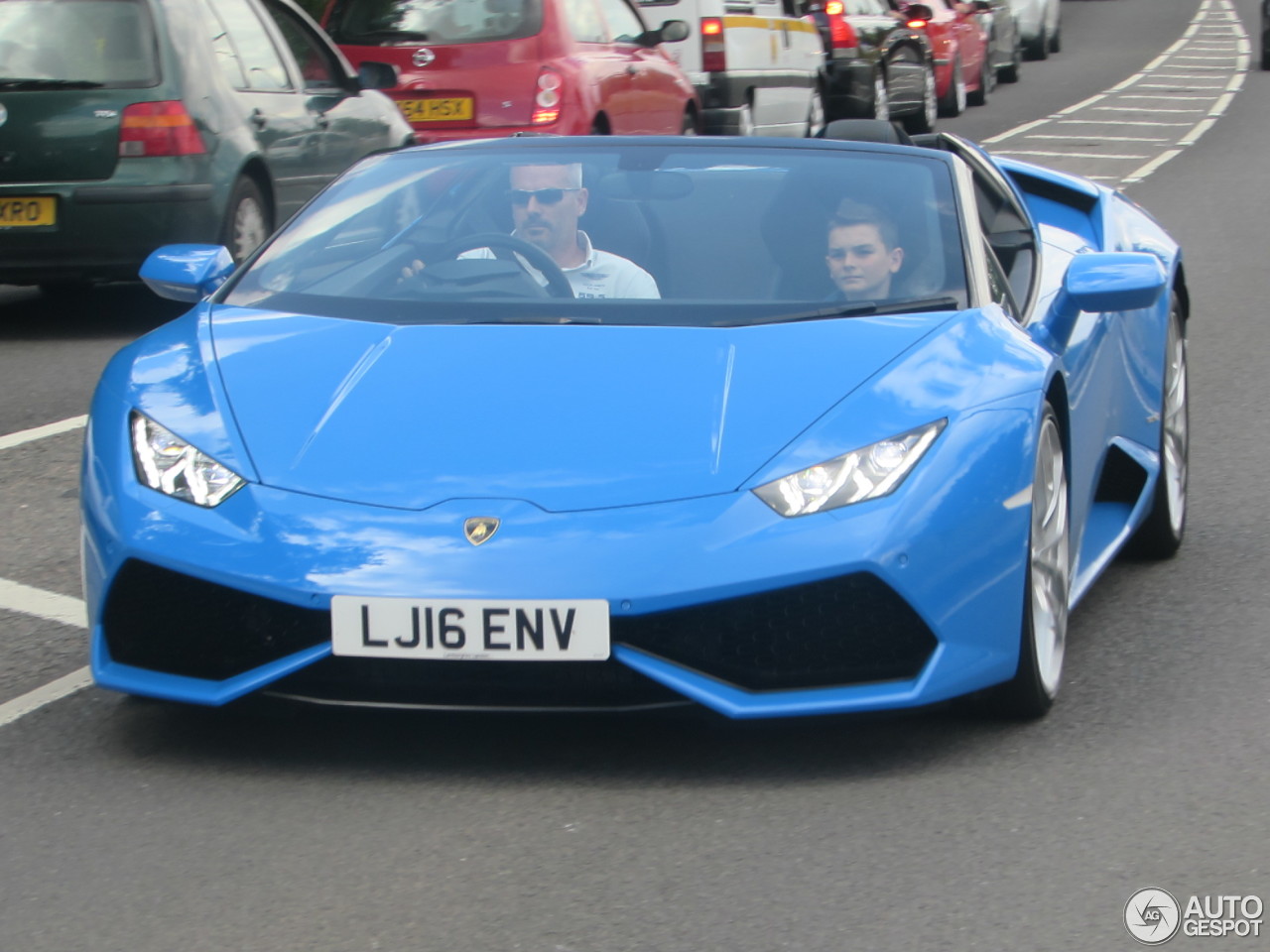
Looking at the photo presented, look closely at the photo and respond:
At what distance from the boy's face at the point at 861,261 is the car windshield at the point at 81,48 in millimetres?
5991

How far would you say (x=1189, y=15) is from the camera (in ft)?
141

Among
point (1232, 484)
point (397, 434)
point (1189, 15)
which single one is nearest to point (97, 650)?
point (397, 434)

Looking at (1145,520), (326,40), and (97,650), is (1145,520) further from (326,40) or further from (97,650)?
(326,40)

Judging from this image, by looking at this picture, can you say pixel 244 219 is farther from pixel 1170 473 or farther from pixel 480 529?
pixel 480 529

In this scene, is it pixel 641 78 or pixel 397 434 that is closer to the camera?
pixel 397 434

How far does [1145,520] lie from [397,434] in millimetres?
2480

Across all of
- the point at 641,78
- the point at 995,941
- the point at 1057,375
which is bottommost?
the point at 641,78

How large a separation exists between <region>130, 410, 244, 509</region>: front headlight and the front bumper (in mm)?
37

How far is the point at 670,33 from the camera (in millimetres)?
14898

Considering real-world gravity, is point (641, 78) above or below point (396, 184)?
below

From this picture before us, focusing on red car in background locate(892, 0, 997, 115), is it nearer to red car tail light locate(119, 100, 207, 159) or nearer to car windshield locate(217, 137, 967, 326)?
red car tail light locate(119, 100, 207, 159)

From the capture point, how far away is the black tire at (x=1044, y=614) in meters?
4.24

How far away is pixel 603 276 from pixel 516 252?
0.23 metres

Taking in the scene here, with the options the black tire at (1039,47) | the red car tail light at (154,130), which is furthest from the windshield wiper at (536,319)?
the black tire at (1039,47)
